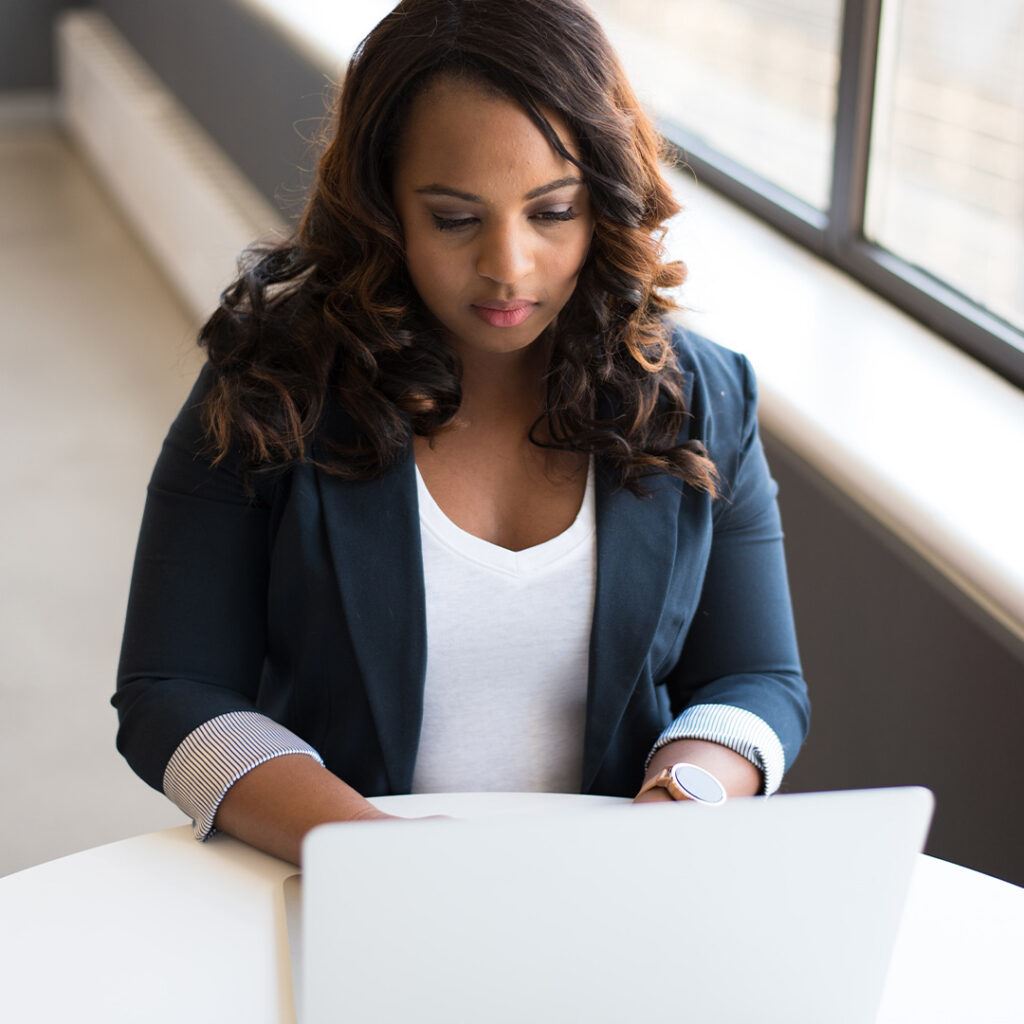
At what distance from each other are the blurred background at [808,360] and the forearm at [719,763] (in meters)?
0.38

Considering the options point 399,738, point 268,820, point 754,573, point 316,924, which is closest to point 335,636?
point 399,738

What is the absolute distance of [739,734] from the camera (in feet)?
4.40

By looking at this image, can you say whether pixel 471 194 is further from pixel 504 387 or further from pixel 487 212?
pixel 504 387

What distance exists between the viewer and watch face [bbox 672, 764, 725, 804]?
4.12 feet

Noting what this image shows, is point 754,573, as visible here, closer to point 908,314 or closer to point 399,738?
point 399,738

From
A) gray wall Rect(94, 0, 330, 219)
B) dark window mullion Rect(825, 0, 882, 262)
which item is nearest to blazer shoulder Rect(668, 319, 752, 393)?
dark window mullion Rect(825, 0, 882, 262)

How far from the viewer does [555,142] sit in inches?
46.9

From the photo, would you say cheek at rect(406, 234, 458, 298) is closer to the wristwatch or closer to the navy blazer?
the navy blazer

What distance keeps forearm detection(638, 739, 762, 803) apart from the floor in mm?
689

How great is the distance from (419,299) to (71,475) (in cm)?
233

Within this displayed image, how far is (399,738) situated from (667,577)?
0.29 metres

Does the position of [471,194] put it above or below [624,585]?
above

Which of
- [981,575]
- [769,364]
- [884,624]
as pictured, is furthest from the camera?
[769,364]

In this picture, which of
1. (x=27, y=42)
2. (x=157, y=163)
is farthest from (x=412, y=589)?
(x=27, y=42)
